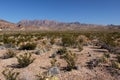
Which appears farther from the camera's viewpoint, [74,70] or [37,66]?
[37,66]

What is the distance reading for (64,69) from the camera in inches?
330

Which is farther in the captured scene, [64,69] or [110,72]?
[64,69]

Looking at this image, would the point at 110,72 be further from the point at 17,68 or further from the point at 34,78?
the point at 17,68

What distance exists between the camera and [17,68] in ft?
28.4

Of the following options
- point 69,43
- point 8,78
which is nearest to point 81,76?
point 8,78

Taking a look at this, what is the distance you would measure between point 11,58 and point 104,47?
23.2 feet

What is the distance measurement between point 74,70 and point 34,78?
1861 mm

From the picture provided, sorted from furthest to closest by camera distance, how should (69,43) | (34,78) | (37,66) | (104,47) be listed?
(69,43) < (104,47) < (37,66) < (34,78)

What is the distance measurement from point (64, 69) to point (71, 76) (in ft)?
3.00

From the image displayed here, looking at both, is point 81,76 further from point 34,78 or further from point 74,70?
point 34,78

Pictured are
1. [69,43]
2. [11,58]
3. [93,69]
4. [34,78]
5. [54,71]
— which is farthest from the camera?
[69,43]

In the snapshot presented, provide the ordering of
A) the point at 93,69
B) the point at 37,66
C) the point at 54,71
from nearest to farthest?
the point at 54,71 → the point at 93,69 → the point at 37,66

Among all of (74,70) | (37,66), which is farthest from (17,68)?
(74,70)

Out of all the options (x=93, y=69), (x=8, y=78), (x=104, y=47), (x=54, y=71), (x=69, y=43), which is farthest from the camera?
(x=69, y=43)
